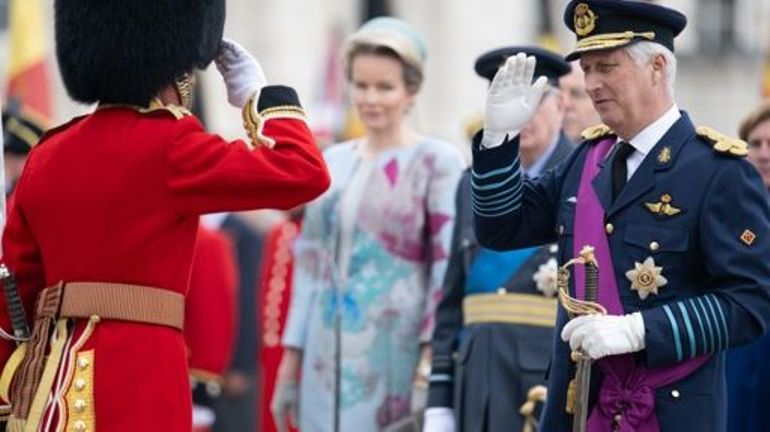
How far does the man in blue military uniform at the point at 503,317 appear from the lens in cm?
754

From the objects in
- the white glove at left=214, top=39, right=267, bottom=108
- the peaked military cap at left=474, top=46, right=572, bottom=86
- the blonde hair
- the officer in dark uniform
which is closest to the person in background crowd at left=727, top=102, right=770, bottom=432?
the blonde hair

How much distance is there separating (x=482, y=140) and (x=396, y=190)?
82.9 inches

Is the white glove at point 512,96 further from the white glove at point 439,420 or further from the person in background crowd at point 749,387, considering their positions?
the person in background crowd at point 749,387

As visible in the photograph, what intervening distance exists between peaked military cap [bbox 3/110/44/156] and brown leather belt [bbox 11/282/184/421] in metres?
3.62

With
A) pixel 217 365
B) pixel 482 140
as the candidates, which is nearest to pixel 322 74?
pixel 217 365

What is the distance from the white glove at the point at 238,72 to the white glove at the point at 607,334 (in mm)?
1148

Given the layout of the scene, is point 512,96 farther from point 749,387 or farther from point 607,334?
point 749,387

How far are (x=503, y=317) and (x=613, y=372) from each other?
1.61 m

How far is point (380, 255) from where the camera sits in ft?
27.1

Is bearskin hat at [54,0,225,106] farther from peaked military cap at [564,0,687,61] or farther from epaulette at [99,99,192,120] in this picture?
peaked military cap at [564,0,687,61]

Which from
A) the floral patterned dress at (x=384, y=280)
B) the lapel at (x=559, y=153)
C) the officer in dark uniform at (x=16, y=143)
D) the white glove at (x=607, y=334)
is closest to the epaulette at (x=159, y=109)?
the white glove at (x=607, y=334)

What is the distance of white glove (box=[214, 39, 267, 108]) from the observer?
6.22 m

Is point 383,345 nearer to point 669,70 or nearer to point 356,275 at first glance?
point 356,275

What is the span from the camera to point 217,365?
11.4 metres
